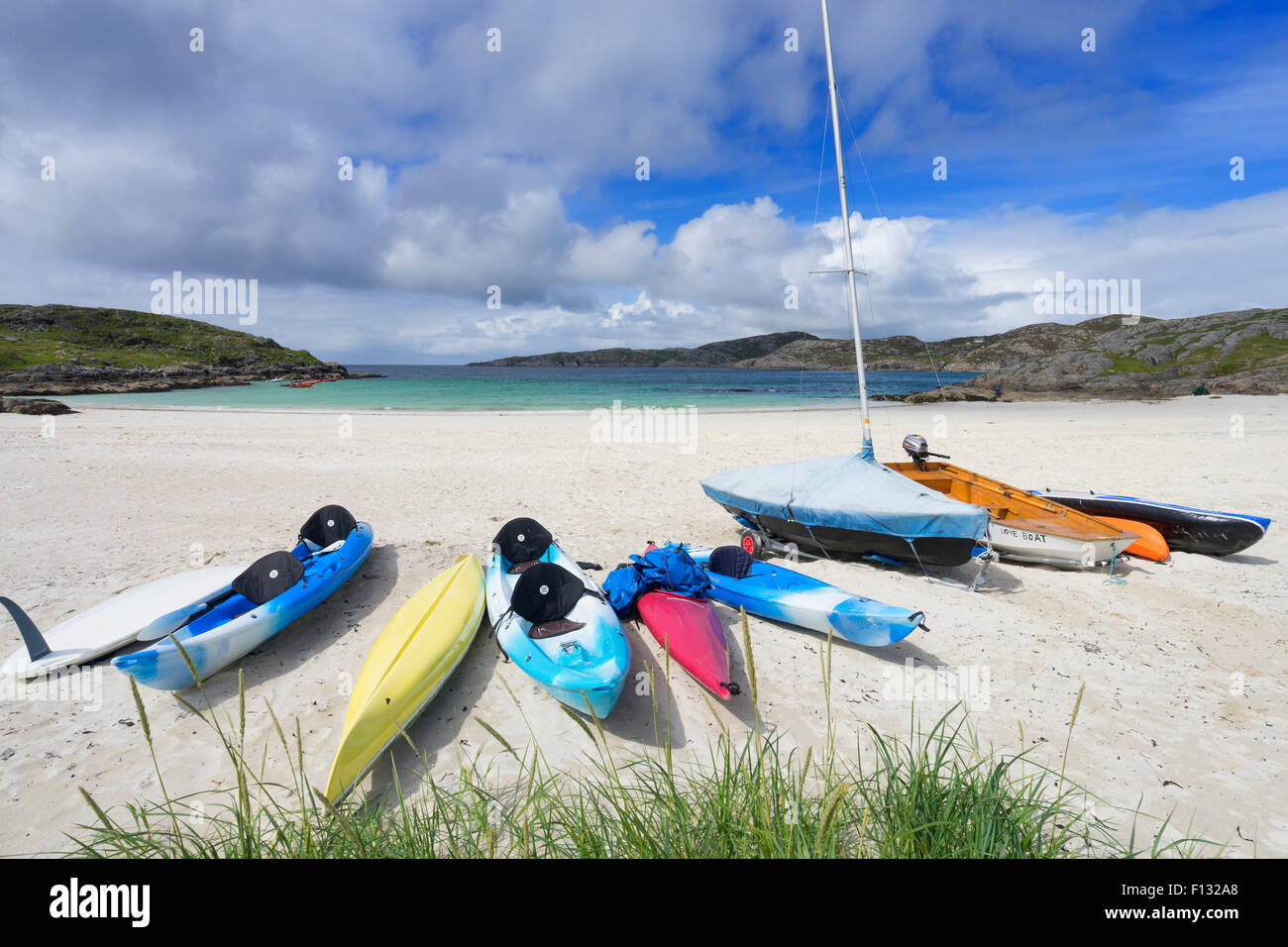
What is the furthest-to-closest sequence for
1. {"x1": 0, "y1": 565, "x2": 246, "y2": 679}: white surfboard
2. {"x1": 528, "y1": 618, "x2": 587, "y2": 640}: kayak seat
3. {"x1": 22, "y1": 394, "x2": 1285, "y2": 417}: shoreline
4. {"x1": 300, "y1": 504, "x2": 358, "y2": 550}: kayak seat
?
{"x1": 22, "y1": 394, "x2": 1285, "y2": 417}: shoreline → {"x1": 300, "y1": 504, "x2": 358, "y2": 550}: kayak seat → {"x1": 0, "y1": 565, "x2": 246, "y2": 679}: white surfboard → {"x1": 528, "y1": 618, "x2": 587, "y2": 640}: kayak seat

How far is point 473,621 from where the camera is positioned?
5809mm

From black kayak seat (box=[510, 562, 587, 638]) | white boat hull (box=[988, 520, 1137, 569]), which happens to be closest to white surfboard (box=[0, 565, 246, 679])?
black kayak seat (box=[510, 562, 587, 638])

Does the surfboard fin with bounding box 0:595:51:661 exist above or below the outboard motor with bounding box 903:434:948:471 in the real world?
below

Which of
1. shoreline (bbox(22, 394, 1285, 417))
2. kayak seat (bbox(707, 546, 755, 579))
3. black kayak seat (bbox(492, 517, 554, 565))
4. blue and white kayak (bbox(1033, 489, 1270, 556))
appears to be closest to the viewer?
kayak seat (bbox(707, 546, 755, 579))

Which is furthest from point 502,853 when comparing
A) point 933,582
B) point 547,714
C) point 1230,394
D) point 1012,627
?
point 1230,394

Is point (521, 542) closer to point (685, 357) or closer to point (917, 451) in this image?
point (917, 451)

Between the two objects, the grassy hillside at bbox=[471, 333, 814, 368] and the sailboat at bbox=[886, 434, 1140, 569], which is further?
the grassy hillside at bbox=[471, 333, 814, 368]

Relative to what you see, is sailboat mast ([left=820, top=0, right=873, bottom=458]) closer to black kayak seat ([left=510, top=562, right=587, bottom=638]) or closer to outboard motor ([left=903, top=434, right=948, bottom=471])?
outboard motor ([left=903, top=434, right=948, bottom=471])

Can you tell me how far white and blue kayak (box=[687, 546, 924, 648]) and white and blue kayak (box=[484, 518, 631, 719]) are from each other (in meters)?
1.66

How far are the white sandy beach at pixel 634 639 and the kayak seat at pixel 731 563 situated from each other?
1.82 feet

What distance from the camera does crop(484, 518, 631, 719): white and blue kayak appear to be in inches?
179

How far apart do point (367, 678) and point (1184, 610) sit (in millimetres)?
9267
